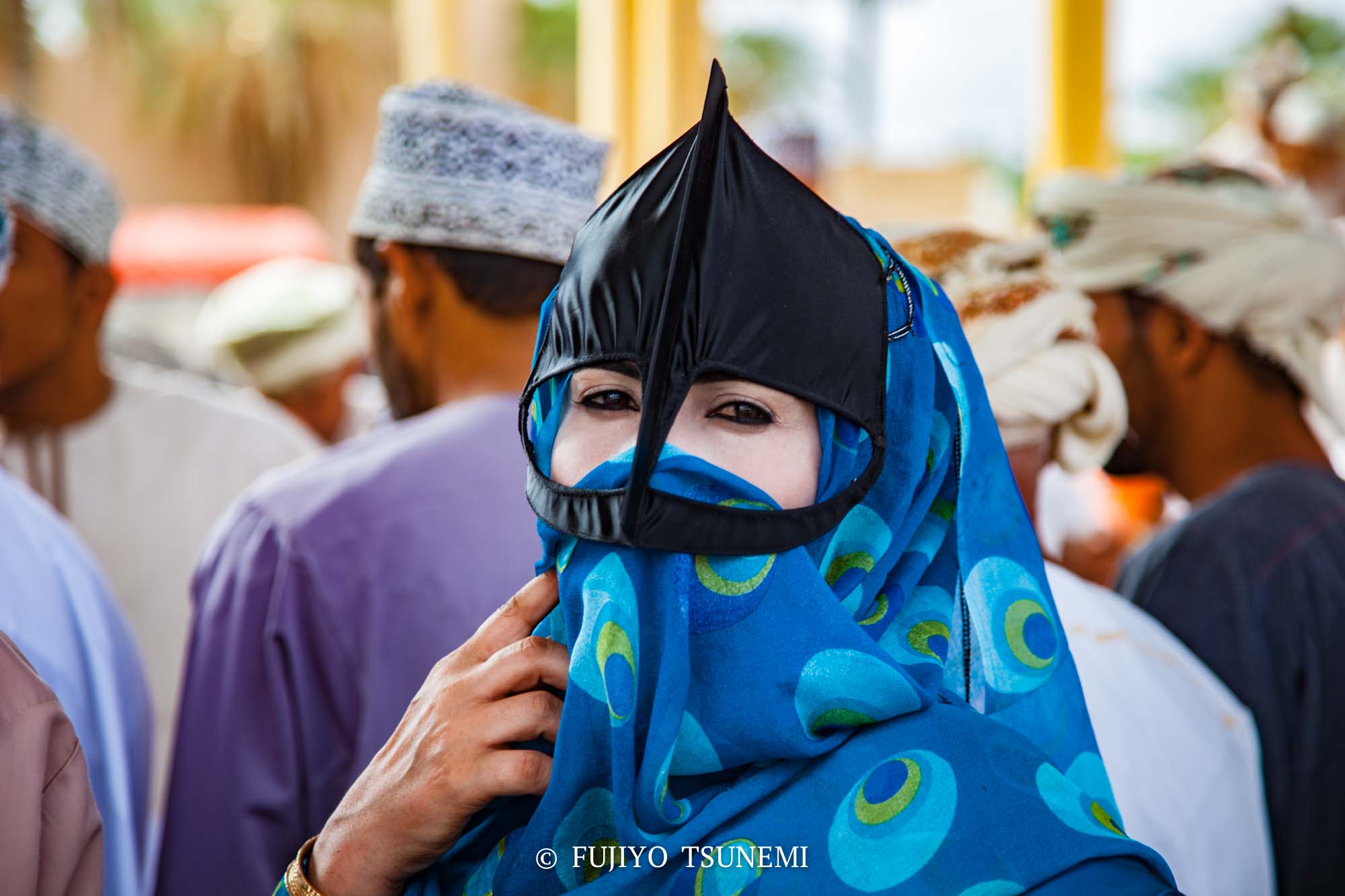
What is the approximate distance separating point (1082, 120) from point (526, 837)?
4.61 metres

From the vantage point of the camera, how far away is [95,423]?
317 cm

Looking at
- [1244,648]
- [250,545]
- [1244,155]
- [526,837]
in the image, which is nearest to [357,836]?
[526,837]

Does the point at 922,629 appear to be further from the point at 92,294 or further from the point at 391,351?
the point at 92,294

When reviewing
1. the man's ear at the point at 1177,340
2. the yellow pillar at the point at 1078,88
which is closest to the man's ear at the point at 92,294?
the man's ear at the point at 1177,340

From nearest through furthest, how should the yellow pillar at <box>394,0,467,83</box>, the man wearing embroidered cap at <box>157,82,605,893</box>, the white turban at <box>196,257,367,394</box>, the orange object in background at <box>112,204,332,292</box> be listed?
the man wearing embroidered cap at <box>157,82,605,893</box> < the yellow pillar at <box>394,0,467,83</box> < the white turban at <box>196,257,367,394</box> < the orange object in background at <box>112,204,332,292</box>

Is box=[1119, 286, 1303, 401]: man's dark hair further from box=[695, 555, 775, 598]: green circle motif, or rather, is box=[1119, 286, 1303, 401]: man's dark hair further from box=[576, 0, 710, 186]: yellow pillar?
box=[576, 0, 710, 186]: yellow pillar

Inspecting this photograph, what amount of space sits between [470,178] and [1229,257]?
1.51 m

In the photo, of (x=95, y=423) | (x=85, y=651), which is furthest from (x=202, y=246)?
(x=85, y=651)

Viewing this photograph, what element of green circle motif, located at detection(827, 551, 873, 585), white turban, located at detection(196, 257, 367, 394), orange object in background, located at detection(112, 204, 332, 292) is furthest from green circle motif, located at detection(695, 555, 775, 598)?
orange object in background, located at detection(112, 204, 332, 292)

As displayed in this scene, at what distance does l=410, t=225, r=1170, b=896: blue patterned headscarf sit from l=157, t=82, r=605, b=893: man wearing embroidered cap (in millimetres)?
760

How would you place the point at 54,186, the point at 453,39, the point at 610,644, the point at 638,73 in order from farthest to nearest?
the point at 453,39 < the point at 638,73 < the point at 54,186 < the point at 610,644

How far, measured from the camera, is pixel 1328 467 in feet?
8.23

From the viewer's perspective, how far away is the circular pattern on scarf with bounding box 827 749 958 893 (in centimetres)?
123

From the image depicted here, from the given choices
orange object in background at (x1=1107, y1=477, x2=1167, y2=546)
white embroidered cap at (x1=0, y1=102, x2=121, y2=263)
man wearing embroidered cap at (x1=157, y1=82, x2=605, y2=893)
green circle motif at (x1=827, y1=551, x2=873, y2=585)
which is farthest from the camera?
orange object in background at (x1=1107, y1=477, x2=1167, y2=546)
